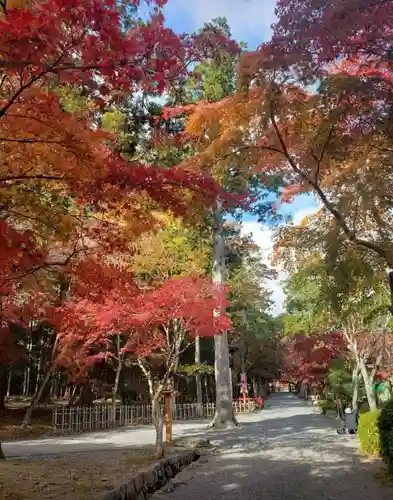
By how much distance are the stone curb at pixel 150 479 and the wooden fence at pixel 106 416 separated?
334 inches

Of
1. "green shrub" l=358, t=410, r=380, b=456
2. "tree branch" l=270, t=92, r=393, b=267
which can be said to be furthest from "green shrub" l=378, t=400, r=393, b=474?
"tree branch" l=270, t=92, r=393, b=267

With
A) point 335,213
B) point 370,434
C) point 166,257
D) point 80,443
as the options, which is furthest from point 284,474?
point 166,257

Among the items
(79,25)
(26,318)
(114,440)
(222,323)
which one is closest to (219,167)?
(79,25)

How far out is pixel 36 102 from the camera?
14.7 ft

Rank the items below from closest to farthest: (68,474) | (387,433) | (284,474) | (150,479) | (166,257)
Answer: (150,479) → (68,474) → (387,433) → (284,474) → (166,257)

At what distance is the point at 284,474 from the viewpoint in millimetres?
8266

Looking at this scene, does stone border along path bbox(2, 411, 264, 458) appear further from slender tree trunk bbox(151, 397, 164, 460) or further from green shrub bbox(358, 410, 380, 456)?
green shrub bbox(358, 410, 380, 456)

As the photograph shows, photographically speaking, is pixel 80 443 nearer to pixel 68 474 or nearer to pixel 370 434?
pixel 68 474

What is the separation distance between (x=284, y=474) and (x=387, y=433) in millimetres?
1832

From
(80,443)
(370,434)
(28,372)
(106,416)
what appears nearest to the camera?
(370,434)

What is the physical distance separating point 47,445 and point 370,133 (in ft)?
36.3

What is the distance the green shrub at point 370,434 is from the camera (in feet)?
31.6

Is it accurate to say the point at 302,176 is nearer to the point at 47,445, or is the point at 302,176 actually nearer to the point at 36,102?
the point at 36,102

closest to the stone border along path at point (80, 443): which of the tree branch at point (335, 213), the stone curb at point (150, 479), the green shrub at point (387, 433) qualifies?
the stone curb at point (150, 479)
